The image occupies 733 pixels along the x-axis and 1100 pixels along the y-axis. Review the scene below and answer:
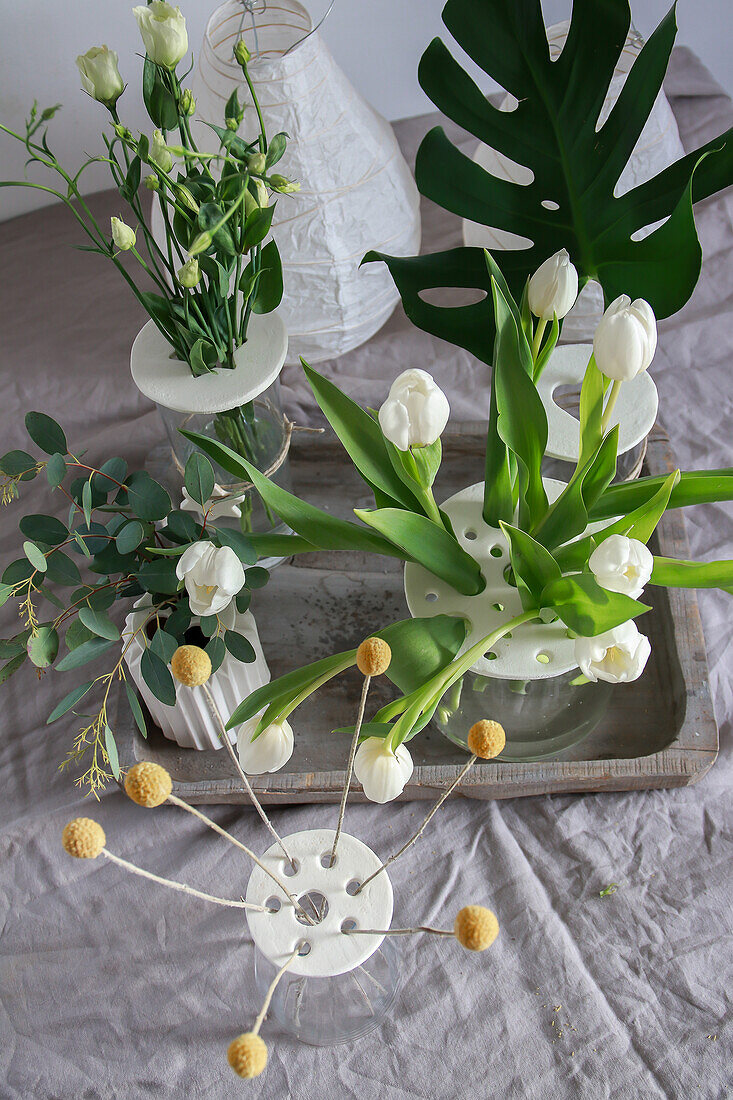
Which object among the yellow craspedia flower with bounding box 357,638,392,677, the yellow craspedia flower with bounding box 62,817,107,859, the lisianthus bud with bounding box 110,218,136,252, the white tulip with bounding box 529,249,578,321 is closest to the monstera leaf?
the white tulip with bounding box 529,249,578,321

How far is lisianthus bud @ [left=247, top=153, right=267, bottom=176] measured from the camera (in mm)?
474

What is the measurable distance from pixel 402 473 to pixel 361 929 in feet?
0.77

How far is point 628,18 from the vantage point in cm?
51

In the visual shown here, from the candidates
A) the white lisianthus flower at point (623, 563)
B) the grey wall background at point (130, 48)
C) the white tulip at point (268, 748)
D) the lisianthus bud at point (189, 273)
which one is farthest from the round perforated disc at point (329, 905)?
the grey wall background at point (130, 48)

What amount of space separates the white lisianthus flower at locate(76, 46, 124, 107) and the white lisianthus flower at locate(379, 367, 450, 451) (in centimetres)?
23

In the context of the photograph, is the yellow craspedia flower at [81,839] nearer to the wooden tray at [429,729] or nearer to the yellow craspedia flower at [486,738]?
the yellow craspedia flower at [486,738]

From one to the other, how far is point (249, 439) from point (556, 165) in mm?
281

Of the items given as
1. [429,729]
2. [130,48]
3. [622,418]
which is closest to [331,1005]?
[429,729]

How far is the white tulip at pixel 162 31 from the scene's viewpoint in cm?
44

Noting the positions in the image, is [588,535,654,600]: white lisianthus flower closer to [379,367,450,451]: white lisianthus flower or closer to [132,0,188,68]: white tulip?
[379,367,450,451]: white lisianthus flower

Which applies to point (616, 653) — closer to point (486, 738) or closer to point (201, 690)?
point (486, 738)

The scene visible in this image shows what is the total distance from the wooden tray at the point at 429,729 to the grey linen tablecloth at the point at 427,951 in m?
0.03

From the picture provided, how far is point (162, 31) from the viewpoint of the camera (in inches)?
17.6

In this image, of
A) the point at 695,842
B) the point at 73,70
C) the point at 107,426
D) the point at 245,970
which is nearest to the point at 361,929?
the point at 245,970
